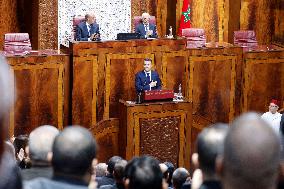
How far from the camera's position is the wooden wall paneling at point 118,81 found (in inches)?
375

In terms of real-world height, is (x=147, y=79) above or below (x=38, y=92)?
above

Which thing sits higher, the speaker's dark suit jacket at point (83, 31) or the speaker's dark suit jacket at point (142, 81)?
the speaker's dark suit jacket at point (83, 31)

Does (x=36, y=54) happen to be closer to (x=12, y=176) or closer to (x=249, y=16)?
(x=249, y=16)

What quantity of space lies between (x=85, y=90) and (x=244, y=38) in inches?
122

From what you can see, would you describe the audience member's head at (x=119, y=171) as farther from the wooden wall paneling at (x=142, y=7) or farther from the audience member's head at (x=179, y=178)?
the wooden wall paneling at (x=142, y=7)

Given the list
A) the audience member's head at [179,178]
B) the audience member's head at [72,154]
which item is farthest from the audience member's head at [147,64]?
the audience member's head at [72,154]

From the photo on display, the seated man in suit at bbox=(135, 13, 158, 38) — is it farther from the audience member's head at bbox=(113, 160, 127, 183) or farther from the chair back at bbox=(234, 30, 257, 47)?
the audience member's head at bbox=(113, 160, 127, 183)

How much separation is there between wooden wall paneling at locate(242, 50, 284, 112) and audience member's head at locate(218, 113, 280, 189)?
8.68 meters

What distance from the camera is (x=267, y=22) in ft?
39.8

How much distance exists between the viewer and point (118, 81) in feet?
31.4

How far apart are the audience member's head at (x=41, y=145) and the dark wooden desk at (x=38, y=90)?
6.04 meters

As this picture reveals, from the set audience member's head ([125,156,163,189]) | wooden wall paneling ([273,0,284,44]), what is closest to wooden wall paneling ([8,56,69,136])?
wooden wall paneling ([273,0,284,44])

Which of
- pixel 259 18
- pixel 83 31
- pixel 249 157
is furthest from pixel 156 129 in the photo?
pixel 249 157

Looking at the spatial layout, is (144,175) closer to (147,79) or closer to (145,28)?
(147,79)
